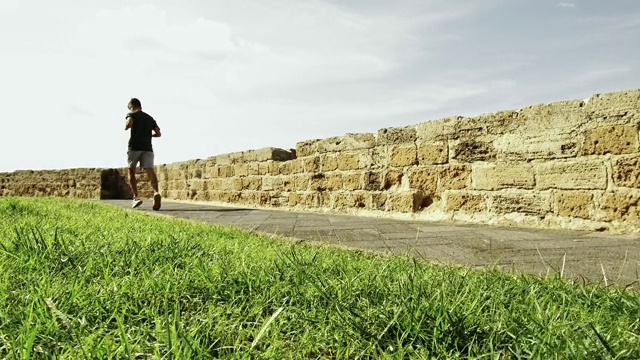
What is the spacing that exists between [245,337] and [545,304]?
0.99m

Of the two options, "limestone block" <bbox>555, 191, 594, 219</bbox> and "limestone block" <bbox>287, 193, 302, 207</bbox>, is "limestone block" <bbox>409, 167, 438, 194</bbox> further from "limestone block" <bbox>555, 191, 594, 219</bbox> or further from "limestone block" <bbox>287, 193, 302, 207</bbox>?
"limestone block" <bbox>287, 193, 302, 207</bbox>

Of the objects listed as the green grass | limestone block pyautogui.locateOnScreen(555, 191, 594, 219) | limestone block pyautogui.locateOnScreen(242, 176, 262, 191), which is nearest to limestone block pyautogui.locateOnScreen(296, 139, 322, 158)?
limestone block pyautogui.locateOnScreen(242, 176, 262, 191)

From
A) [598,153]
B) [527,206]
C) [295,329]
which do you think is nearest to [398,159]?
[527,206]

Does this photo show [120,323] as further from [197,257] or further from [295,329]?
[197,257]

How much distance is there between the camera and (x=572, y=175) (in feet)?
11.8

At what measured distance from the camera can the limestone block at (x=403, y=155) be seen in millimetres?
4801

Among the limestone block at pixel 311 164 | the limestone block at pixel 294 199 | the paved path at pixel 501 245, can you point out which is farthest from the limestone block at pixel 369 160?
the limestone block at pixel 294 199

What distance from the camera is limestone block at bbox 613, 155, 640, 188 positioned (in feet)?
10.7

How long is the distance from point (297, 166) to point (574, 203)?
12.2 ft

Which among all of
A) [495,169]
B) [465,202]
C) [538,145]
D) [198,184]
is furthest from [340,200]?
[198,184]

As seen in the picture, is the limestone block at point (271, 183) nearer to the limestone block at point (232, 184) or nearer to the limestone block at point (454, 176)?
the limestone block at point (232, 184)

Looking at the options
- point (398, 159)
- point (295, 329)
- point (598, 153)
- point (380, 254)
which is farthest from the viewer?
point (398, 159)

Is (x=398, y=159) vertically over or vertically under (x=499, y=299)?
over

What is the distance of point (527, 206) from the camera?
12.7 ft
